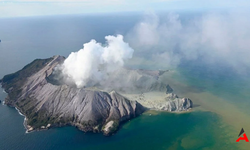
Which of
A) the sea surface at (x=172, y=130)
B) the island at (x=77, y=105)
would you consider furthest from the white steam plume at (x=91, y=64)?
the sea surface at (x=172, y=130)

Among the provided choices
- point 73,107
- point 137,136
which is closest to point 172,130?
point 137,136

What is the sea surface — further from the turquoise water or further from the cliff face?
the cliff face

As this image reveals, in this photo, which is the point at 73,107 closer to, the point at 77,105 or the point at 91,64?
the point at 77,105

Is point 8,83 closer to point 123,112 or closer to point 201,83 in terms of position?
point 123,112

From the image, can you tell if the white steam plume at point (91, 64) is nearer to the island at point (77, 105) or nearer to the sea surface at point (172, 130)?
the island at point (77, 105)

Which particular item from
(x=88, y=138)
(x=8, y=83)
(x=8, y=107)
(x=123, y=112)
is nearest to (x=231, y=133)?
(x=123, y=112)

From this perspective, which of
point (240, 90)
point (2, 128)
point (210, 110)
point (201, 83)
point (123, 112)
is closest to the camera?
point (2, 128)
